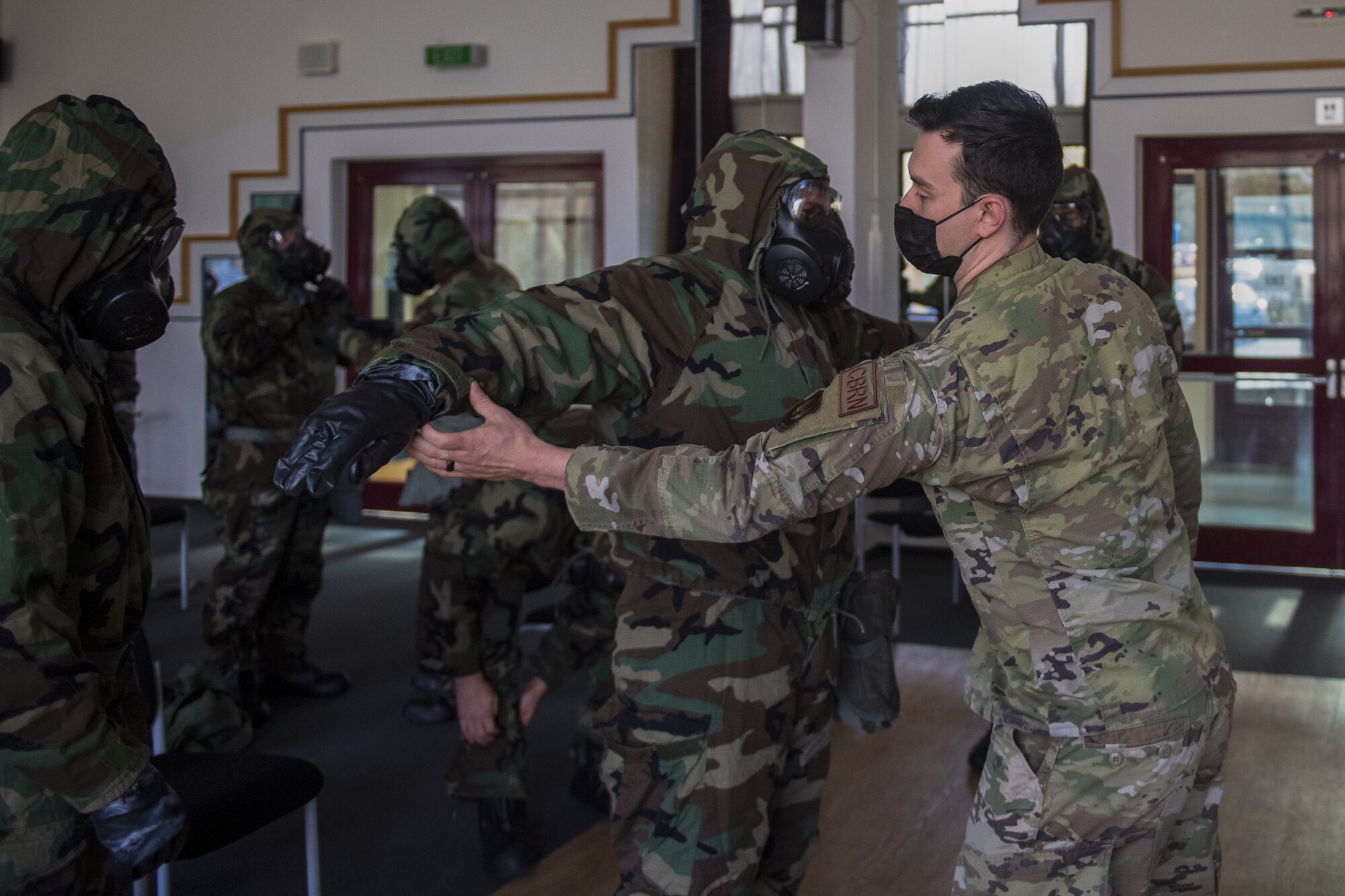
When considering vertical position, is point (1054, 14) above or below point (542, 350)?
above

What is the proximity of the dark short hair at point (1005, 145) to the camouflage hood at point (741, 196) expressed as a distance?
436 mm

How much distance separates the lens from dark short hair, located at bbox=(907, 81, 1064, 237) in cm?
148

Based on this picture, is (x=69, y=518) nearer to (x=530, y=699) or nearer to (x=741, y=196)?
(x=741, y=196)

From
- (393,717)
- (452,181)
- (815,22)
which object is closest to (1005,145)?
(393,717)

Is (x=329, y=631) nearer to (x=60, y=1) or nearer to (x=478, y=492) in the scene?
(x=478, y=492)

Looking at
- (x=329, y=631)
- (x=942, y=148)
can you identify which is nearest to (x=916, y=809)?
(x=942, y=148)

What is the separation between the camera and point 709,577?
1786 mm

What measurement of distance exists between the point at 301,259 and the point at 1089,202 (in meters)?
2.41

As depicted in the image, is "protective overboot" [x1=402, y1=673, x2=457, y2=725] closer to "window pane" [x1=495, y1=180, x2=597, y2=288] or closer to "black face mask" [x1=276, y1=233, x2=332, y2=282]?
"black face mask" [x1=276, y1=233, x2=332, y2=282]

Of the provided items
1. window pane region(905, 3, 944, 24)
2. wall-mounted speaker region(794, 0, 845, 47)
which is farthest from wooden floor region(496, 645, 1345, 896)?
window pane region(905, 3, 944, 24)

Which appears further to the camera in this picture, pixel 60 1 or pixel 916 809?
pixel 60 1

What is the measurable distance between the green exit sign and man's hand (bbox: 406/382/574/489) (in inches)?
232

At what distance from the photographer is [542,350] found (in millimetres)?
1614

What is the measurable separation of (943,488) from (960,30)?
17.9 ft
